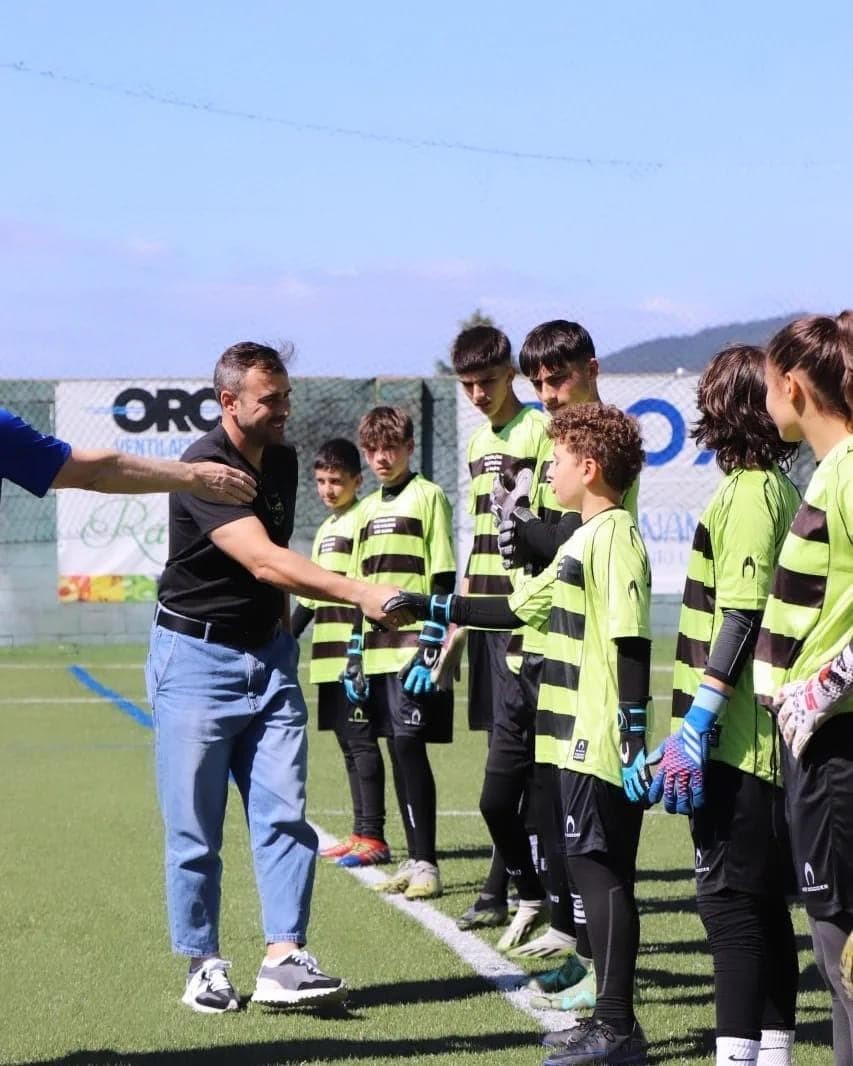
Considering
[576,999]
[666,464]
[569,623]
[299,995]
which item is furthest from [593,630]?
[666,464]

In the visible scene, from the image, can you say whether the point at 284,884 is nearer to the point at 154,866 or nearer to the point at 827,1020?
the point at 827,1020

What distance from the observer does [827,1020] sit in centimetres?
545

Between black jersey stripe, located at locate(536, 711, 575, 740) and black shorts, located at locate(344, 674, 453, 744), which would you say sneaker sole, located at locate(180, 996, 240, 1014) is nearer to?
black jersey stripe, located at locate(536, 711, 575, 740)

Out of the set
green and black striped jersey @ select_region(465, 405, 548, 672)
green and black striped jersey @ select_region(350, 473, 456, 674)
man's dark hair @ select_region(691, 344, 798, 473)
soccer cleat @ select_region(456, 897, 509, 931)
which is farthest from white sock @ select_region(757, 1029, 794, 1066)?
green and black striped jersey @ select_region(350, 473, 456, 674)

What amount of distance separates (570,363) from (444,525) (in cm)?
234

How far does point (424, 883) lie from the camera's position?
757 centimetres

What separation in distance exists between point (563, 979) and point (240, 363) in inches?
92.7

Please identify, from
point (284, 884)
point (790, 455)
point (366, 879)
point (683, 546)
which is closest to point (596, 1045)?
point (284, 884)

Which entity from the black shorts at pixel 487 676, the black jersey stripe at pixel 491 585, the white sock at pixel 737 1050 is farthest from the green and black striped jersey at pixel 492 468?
the white sock at pixel 737 1050

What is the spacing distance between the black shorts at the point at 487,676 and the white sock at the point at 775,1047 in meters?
2.35

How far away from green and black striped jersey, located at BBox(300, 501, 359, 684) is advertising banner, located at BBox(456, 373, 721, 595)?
11.0m

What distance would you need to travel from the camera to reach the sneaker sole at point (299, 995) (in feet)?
18.1

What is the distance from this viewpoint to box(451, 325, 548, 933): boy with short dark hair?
6.71 m

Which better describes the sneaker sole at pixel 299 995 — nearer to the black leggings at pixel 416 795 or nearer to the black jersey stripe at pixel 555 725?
the black jersey stripe at pixel 555 725
